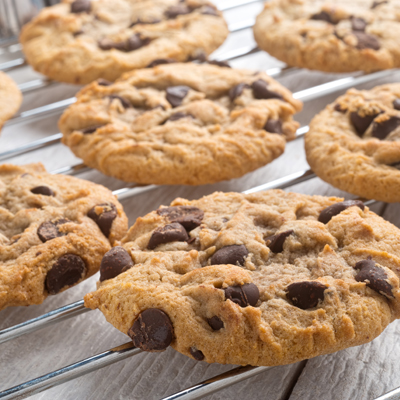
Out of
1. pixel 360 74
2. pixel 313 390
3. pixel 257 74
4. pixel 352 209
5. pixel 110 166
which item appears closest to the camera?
pixel 313 390

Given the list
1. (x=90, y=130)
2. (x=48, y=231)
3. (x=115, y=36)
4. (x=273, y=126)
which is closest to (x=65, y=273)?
(x=48, y=231)

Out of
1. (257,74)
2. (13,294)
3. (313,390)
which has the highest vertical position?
(257,74)

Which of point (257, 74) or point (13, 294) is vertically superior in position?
point (257, 74)

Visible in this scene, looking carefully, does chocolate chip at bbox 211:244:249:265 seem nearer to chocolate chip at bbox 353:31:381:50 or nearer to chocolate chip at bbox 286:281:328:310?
chocolate chip at bbox 286:281:328:310

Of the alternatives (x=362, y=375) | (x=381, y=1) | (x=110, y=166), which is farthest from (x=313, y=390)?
(x=381, y=1)

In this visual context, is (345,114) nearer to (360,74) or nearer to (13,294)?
(360,74)

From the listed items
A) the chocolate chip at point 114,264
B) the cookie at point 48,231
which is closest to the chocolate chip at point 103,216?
the cookie at point 48,231

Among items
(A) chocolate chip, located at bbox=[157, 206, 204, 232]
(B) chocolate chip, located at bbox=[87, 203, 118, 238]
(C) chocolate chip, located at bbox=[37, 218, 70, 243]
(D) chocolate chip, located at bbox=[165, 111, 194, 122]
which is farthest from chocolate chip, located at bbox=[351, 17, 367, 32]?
(C) chocolate chip, located at bbox=[37, 218, 70, 243]
